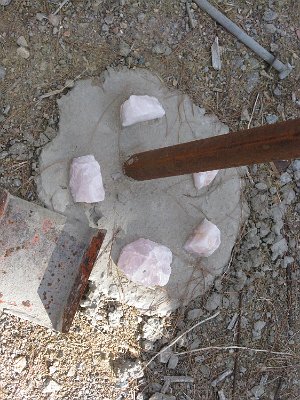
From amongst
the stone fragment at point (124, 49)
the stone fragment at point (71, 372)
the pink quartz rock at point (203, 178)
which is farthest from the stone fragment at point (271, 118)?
the stone fragment at point (71, 372)

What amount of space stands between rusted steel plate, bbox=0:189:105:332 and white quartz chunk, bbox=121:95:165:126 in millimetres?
574

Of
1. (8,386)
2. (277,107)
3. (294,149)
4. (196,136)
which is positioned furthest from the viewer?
(277,107)

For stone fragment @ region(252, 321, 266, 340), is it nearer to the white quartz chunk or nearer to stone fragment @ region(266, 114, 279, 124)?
stone fragment @ region(266, 114, 279, 124)

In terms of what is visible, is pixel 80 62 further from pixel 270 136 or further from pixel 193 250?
pixel 270 136

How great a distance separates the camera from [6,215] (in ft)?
7.73

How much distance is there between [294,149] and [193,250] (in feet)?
3.94

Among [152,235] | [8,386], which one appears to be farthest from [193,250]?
[8,386]

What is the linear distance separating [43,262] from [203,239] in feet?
2.59

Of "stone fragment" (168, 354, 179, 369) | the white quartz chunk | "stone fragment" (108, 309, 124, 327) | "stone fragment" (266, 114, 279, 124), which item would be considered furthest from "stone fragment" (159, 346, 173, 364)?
"stone fragment" (266, 114, 279, 124)

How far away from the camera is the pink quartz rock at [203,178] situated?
2701 millimetres

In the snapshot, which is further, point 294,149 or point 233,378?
point 233,378

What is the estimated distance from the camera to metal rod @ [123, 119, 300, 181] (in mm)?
1611

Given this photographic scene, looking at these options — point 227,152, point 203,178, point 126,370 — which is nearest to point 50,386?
point 126,370

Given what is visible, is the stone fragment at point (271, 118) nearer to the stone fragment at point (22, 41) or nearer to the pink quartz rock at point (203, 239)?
the pink quartz rock at point (203, 239)
